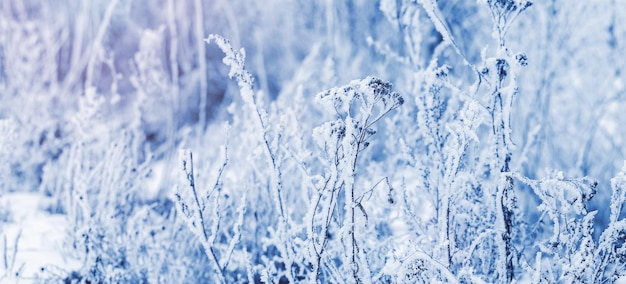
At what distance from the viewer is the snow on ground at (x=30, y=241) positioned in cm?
271

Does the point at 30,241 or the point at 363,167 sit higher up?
the point at 363,167

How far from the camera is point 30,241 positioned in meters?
3.30

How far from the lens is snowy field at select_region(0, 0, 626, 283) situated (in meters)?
1.69

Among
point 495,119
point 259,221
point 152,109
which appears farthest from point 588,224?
point 152,109

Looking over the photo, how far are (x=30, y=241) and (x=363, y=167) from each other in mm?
2072

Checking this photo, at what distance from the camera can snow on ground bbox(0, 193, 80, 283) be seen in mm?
2705

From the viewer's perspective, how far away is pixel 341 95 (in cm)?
150

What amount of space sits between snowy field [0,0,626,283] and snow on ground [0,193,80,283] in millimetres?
18

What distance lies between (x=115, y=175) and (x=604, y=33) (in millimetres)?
3697

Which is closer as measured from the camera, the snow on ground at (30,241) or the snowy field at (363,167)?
the snowy field at (363,167)

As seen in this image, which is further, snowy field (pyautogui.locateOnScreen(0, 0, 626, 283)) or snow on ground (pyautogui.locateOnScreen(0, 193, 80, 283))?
snow on ground (pyautogui.locateOnScreen(0, 193, 80, 283))

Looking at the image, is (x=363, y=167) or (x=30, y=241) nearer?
(x=30, y=241)

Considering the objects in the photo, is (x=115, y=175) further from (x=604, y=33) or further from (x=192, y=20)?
(x=192, y=20)

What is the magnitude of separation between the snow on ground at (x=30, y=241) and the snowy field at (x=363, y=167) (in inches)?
0.7
